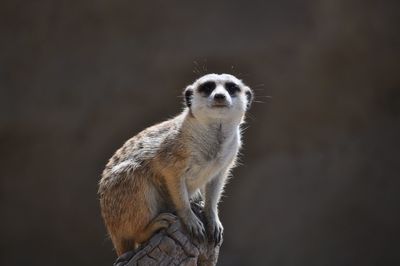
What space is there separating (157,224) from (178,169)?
0.31m

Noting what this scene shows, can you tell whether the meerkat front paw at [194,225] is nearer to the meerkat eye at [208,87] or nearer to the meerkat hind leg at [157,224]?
the meerkat hind leg at [157,224]

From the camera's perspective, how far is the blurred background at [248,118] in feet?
24.3

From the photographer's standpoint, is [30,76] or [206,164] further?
[30,76]

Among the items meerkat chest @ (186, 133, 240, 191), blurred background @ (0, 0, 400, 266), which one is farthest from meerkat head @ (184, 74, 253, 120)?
A: blurred background @ (0, 0, 400, 266)

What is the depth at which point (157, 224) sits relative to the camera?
12.4 ft

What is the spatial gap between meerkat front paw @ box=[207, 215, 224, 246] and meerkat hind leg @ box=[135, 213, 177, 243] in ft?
0.82

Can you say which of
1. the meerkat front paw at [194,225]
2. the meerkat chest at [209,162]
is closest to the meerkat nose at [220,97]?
the meerkat chest at [209,162]

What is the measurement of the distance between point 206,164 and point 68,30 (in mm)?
4022

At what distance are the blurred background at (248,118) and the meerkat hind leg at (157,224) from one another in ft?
11.9

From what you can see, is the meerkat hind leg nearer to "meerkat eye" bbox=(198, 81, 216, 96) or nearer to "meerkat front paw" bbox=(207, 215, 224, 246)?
"meerkat front paw" bbox=(207, 215, 224, 246)

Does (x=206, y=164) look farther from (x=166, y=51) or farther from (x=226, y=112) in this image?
(x=166, y=51)

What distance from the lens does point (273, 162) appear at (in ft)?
24.4

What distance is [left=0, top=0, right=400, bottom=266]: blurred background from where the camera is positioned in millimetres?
7398

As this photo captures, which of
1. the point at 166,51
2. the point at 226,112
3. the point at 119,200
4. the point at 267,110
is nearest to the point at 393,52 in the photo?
the point at 267,110
